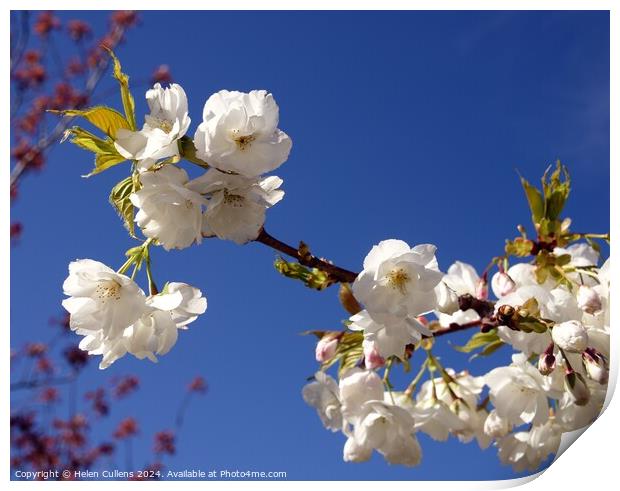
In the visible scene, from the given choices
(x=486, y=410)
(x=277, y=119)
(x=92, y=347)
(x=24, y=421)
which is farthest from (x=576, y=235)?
(x=24, y=421)

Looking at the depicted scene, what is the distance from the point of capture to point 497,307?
542 millimetres

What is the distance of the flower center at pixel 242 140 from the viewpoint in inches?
16.6

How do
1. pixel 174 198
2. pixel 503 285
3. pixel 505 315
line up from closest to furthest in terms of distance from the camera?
1. pixel 174 198
2. pixel 505 315
3. pixel 503 285

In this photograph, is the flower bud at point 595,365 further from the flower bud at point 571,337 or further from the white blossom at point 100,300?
the white blossom at point 100,300

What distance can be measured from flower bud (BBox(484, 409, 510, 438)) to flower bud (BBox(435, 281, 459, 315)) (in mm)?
233

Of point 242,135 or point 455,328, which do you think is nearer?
point 242,135

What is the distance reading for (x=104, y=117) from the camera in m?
0.43

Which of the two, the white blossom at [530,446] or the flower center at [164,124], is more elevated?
the flower center at [164,124]

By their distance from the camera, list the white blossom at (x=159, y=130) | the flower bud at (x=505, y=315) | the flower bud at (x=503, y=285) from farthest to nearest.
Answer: the flower bud at (x=503, y=285)
the flower bud at (x=505, y=315)
the white blossom at (x=159, y=130)

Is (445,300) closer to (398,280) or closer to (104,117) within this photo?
(398,280)

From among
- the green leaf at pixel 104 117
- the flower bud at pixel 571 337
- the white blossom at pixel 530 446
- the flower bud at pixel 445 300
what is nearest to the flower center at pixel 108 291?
the green leaf at pixel 104 117

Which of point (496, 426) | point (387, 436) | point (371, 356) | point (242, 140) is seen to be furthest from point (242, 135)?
point (496, 426)

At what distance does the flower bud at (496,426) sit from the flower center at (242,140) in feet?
1.36

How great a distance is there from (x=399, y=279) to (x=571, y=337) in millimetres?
154
